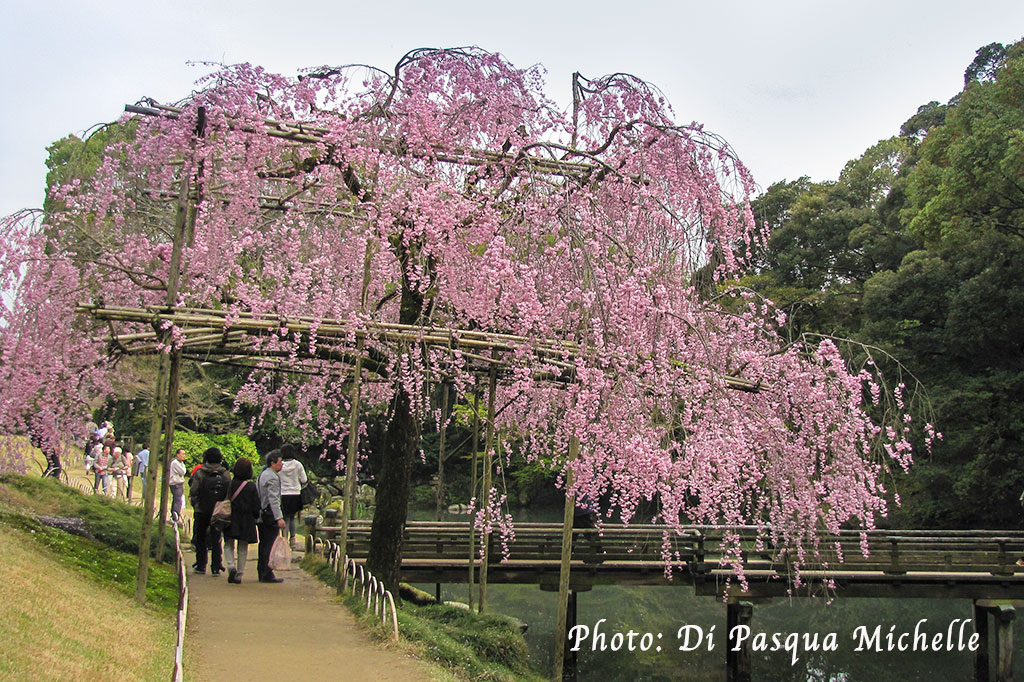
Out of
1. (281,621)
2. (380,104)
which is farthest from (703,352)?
(281,621)

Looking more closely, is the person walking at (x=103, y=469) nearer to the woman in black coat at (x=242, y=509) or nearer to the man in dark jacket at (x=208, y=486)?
the man in dark jacket at (x=208, y=486)

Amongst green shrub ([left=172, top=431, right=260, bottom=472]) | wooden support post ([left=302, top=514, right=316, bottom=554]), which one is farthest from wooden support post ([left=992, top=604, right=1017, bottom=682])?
green shrub ([left=172, top=431, right=260, bottom=472])

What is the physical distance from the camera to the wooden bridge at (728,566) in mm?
12438

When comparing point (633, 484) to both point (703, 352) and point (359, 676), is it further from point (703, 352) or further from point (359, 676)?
point (359, 676)

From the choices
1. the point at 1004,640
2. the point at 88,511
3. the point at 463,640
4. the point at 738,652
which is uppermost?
the point at 88,511

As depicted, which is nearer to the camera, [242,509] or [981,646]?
[242,509]

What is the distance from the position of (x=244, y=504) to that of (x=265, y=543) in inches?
22.8

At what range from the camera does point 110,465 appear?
1652cm

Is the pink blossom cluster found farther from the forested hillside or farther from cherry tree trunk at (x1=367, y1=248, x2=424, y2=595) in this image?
the forested hillside

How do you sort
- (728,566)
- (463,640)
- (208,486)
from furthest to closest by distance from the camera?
1. (728,566)
2. (208,486)
3. (463,640)

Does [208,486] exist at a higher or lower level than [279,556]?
higher

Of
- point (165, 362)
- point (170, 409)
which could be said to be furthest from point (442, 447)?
point (165, 362)

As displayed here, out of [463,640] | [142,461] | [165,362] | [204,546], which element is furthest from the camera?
[142,461]

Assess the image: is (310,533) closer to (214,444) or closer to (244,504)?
(244,504)
